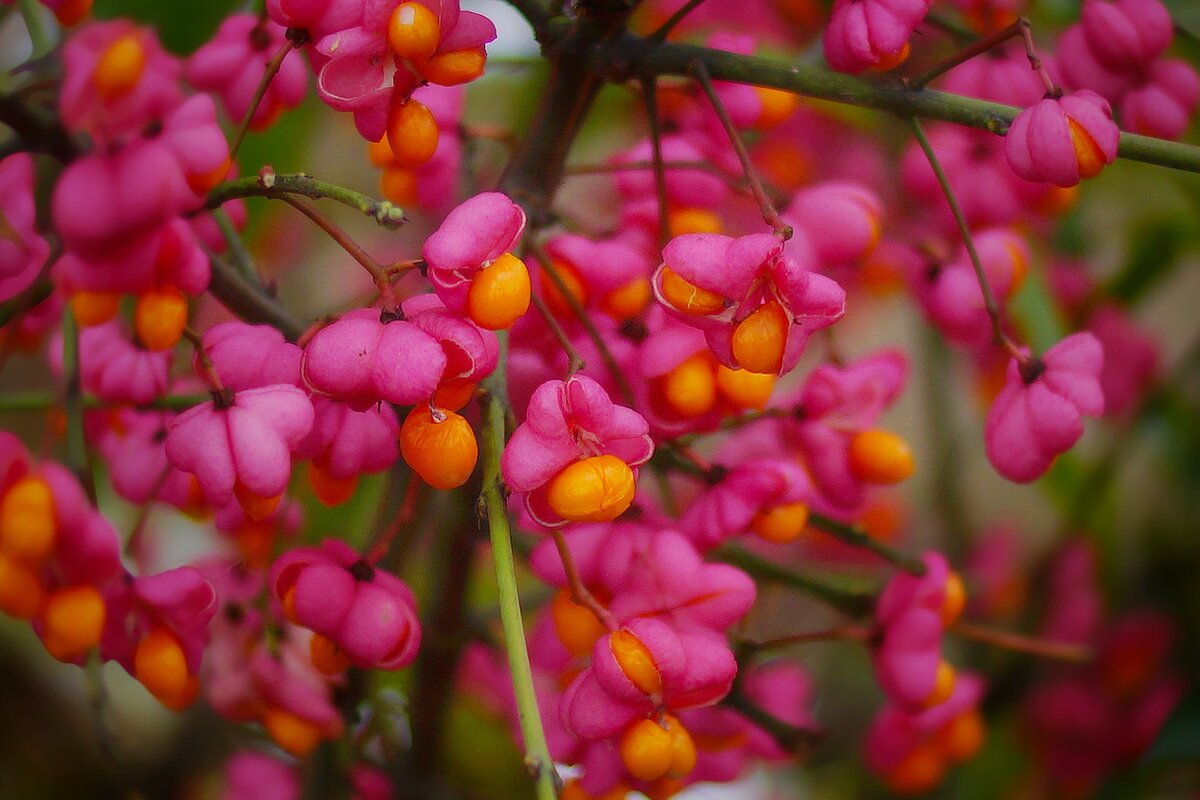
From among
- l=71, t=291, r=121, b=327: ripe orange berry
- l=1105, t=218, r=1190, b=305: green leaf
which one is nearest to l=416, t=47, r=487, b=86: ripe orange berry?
l=71, t=291, r=121, b=327: ripe orange berry

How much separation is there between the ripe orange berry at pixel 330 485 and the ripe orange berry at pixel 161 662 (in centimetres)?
7

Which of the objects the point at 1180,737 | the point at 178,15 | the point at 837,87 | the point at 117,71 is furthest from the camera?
the point at 1180,737

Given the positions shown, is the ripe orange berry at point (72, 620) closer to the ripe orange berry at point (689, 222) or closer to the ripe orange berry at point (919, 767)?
the ripe orange berry at point (689, 222)

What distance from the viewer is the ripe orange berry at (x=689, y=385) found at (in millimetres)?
383

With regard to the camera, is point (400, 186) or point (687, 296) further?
point (400, 186)

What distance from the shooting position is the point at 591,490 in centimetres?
33

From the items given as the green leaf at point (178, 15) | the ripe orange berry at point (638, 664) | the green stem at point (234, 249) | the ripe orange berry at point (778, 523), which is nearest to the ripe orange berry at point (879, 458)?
the ripe orange berry at point (778, 523)

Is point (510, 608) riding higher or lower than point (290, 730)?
higher

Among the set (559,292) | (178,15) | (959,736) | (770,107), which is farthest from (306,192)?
(959,736)

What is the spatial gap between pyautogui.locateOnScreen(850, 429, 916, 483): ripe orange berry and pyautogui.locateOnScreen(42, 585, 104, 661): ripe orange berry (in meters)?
0.29

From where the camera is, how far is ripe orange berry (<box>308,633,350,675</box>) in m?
0.39

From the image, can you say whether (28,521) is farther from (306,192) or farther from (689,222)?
(689,222)

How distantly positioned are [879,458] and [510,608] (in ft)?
0.65

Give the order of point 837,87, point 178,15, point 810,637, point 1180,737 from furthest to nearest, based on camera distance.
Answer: point 1180,737 → point 178,15 → point 810,637 → point 837,87
